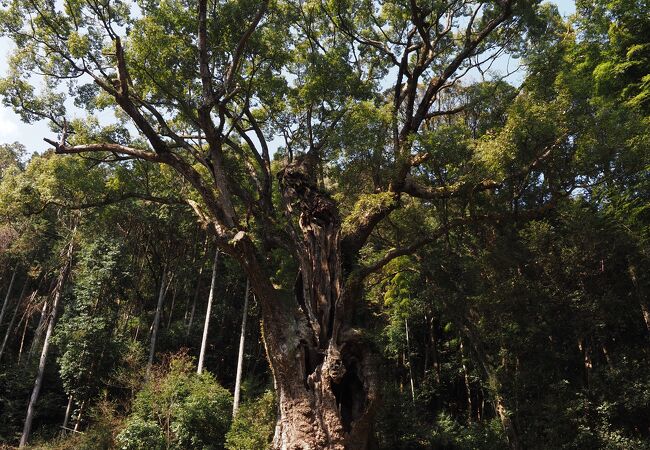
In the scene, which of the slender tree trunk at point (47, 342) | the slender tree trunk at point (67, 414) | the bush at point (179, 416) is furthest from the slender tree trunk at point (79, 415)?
the bush at point (179, 416)

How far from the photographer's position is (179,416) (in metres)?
10.0

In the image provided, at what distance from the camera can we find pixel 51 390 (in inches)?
585

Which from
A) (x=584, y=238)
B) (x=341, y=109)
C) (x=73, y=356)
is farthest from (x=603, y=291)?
(x=73, y=356)

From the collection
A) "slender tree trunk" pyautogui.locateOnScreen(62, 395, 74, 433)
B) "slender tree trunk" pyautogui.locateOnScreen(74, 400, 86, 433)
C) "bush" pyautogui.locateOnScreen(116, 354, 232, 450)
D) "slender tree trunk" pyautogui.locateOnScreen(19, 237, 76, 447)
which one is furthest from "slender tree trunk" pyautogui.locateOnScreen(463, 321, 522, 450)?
"slender tree trunk" pyautogui.locateOnScreen(19, 237, 76, 447)

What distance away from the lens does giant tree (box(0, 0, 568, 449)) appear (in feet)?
20.9

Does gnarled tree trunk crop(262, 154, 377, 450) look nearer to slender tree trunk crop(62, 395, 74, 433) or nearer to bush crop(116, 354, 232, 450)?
bush crop(116, 354, 232, 450)

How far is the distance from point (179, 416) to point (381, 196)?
6.89 meters

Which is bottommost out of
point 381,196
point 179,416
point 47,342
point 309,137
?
point 179,416

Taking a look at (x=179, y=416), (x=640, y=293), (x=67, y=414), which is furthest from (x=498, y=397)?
(x=67, y=414)

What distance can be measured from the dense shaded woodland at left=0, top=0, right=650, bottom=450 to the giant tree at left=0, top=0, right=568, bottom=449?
1.6 inches

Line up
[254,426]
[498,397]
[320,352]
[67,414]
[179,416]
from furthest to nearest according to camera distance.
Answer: [67,414] → [179,416] → [254,426] → [498,397] → [320,352]

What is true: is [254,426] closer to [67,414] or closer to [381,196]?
[381,196]

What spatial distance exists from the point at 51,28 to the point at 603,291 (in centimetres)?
1013

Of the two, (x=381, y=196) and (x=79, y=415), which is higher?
(x=381, y=196)
